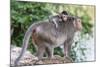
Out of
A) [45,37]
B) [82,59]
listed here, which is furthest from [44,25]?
[82,59]

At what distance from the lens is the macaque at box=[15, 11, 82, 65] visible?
2.29 metres

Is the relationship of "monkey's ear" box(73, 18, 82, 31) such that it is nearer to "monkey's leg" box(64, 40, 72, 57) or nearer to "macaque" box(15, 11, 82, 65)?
"macaque" box(15, 11, 82, 65)

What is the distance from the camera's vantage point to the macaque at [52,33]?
2.29 meters

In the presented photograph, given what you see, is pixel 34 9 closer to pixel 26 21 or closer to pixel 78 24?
pixel 26 21

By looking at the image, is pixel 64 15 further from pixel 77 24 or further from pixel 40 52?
pixel 40 52

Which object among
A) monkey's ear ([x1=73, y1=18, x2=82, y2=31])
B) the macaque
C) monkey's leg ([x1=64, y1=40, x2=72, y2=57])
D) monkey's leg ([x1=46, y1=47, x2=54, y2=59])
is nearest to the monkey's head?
the macaque

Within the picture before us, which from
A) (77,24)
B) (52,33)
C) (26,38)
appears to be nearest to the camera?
(26,38)

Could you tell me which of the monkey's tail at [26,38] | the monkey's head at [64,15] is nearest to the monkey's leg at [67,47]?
the monkey's head at [64,15]

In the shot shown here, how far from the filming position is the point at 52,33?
7.74 feet

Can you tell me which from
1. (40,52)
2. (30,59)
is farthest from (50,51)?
(30,59)

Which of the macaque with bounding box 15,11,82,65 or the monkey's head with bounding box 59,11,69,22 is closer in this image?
the macaque with bounding box 15,11,82,65

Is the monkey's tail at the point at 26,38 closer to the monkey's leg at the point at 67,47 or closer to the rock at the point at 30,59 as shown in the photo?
the rock at the point at 30,59
